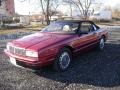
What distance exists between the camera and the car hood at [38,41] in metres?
6.00

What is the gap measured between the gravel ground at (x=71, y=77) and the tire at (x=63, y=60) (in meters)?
0.15

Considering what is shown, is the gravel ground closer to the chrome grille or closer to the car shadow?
the car shadow

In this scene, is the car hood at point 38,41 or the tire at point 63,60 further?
the tire at point 63,60

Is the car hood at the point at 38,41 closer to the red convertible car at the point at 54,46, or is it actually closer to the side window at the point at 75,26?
the red convertible car at the point at 54,46

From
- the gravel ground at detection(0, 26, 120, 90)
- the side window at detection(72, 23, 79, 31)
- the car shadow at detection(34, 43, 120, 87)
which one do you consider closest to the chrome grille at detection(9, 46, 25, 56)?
the gravel ground at detection(0, 26, 120, 90)

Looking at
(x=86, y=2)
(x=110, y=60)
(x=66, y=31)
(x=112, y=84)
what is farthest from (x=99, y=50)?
(x=86, y=2)

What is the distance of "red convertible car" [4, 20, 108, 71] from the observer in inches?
230

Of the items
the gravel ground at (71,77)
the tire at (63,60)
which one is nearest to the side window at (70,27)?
the tire at (63,60)

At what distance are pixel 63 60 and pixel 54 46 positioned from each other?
1.88 ft

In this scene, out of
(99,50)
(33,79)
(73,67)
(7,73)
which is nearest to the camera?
(33,79)

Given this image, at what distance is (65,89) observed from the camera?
203 inches

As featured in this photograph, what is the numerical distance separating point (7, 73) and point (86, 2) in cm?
3009

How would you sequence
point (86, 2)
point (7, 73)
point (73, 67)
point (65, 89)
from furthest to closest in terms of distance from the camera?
point (86, 2) → point (73, 67) → point (7, 73) → point (65, 89)

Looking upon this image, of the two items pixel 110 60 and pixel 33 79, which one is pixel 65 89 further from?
pixel 110 60
